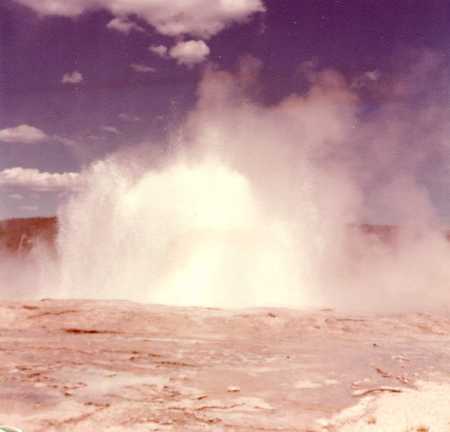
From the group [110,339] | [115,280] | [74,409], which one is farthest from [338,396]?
[115,280]

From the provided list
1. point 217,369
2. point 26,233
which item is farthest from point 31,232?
point 217,369

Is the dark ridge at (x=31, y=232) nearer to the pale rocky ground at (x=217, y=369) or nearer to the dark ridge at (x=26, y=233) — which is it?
the dark ridge at (x=26, y=233)

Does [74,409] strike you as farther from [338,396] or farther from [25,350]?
[25,350]

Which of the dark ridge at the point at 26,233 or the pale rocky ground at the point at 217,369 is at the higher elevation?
the dark ridge at the point at 26,233

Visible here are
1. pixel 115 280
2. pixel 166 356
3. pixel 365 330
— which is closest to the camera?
pixel 166 356

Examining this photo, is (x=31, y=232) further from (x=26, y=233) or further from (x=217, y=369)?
(x=217, y=369)

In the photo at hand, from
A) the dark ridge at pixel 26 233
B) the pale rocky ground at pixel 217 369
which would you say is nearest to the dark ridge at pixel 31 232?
the dark ridge at pixel 26 233
